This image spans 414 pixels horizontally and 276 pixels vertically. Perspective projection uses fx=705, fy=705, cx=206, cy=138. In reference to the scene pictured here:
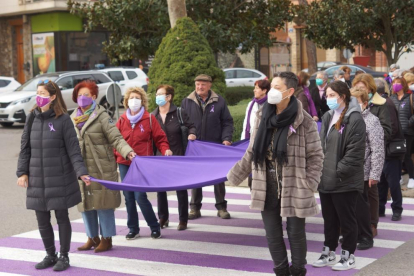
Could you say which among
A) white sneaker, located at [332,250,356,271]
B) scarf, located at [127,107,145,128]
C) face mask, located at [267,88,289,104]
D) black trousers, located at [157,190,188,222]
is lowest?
white sneaker, located at [332,250,356,271]

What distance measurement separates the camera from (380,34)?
23.1 metres

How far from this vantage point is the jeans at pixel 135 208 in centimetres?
863

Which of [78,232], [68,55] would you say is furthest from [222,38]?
[68,55]

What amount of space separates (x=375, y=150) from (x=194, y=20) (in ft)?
44.0

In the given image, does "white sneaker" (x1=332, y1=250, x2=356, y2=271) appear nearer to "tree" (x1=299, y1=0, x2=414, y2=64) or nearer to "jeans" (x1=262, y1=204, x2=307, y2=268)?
"jeans" (x1=262, y1=204, x2=307, y2=268)

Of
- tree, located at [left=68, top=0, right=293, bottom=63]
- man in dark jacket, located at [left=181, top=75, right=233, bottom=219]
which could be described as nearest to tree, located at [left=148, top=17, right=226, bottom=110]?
tree, located at [left=68, top=0, right=293, bottom=63]

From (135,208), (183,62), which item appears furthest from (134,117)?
(183,62)

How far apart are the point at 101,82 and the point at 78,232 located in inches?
727

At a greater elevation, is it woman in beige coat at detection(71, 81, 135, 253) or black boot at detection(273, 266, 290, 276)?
woman in beige coat at detection(71, 81, 135, 253)

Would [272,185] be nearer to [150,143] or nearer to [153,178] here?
[153,178]

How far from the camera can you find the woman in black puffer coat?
23.8ft

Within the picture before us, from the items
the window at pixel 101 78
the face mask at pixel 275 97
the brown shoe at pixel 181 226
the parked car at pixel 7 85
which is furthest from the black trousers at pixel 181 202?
the parked car at pixel 7 85

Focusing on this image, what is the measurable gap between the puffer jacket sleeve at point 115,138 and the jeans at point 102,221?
0.73 meters

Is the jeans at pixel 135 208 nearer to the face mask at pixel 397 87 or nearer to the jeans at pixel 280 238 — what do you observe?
the jeans at pixel 280 238
